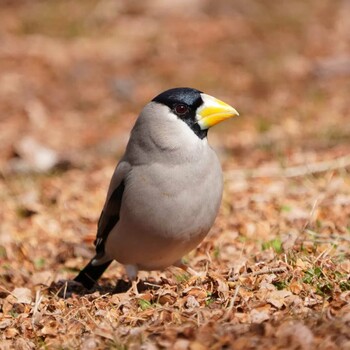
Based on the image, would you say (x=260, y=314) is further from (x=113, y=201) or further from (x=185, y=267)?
(x=113, y=201)

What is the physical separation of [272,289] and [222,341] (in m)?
0.89

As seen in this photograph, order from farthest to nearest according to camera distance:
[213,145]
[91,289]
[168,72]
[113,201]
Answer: [168,72]
[213,145]
[91,289]
[113,201]

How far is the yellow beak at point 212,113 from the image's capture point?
564cm

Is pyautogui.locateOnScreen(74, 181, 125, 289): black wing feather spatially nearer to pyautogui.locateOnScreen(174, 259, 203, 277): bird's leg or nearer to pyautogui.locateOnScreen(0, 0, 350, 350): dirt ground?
pyautogui.locateOnScreen(0, 0, 350, 350): dirt ground

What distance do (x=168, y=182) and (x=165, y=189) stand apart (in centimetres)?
5

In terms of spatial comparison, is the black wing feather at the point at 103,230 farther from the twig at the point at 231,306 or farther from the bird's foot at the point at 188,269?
the twig at the point at 231,306

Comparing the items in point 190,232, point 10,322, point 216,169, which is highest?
point 216,169

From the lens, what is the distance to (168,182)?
5.53 m

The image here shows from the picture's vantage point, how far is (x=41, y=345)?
15.8 ft

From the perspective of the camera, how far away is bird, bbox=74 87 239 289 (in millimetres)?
5520

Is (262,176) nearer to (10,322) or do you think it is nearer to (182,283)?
(182,283)

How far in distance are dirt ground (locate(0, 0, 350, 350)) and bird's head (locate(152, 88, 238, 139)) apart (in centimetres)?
94

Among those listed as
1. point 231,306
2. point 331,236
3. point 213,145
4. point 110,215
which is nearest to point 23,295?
point 110,215

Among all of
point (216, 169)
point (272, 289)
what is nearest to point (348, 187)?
point (216, 169)
